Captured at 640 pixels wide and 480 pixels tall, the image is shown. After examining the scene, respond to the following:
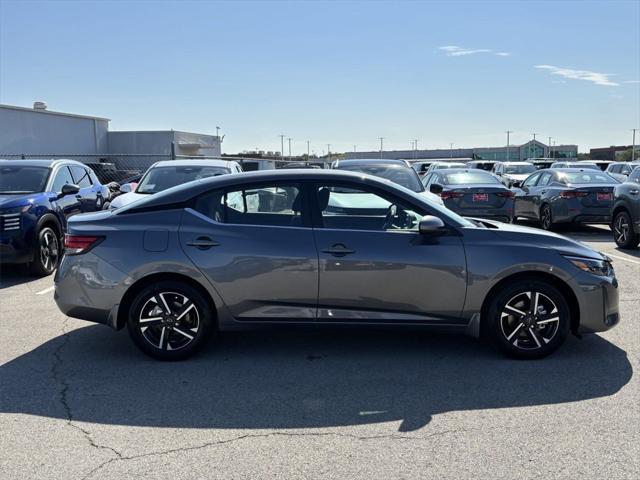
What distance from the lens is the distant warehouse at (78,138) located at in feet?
101

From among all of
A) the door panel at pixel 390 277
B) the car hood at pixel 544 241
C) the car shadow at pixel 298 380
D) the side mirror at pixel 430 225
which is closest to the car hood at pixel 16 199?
the car shadow at pixel 298 380

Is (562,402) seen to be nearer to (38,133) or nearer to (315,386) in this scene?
Result: (315,386)

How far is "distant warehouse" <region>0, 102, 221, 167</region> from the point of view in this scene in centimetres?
3081

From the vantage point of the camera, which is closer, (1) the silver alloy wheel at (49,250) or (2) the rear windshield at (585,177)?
(1) the silver alloy wheel at (49,250)

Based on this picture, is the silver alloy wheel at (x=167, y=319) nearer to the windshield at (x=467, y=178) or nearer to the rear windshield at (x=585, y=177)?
the windshield at (x=467, y=178)

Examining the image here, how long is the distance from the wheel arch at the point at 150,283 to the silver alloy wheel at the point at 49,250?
438 centimetres

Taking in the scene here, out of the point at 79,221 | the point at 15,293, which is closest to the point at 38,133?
the point at 15,293

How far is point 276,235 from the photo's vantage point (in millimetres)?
4918

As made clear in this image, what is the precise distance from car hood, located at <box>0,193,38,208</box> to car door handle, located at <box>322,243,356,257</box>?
18.3ft

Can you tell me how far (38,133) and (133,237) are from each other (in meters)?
32.2

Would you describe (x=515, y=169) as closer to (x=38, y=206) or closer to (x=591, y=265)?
(x=38, y=206)

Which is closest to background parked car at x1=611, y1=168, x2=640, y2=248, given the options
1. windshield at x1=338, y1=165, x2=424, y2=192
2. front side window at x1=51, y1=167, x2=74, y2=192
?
windshield at x1=338, y1=165, x2=424, y2=192

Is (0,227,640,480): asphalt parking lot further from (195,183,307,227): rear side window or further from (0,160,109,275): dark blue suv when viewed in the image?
(0,160,109,275): dark blue suv

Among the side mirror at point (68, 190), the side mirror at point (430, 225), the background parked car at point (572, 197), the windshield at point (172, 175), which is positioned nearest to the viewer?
the side mirror at point (430, 225)
